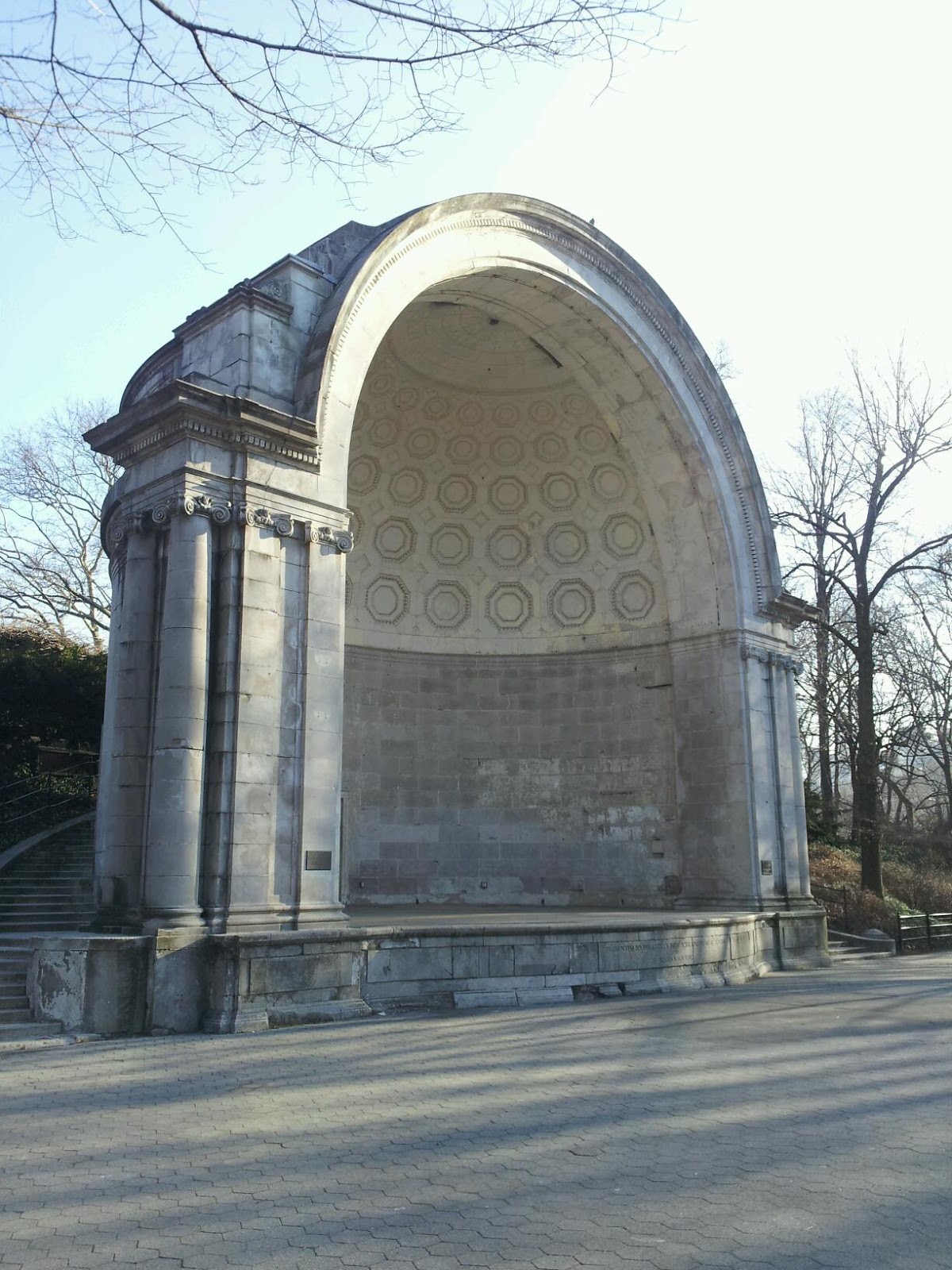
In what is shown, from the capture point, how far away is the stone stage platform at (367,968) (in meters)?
9.41

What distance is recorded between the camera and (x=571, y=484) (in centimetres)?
1958

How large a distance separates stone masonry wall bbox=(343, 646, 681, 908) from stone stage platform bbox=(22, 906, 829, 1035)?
10.7 ft

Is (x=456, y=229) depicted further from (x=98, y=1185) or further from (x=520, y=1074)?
(x=98, y=1185)

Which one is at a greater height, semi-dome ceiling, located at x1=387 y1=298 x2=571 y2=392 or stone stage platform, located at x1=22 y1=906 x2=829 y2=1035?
semi-dome ceiling, located at x1=387 y1=298 x2=571 y2=392

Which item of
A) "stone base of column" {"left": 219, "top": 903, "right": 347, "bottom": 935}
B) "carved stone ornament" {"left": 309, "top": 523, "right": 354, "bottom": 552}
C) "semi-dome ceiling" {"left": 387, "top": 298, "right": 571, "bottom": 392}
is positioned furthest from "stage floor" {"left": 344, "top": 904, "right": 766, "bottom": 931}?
"semi-dome ceiling" {"left": 387, "top": 298, "right": 571, "bottom": 392}

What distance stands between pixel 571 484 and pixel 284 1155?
50.7ft

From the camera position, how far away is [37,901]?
42.2ft

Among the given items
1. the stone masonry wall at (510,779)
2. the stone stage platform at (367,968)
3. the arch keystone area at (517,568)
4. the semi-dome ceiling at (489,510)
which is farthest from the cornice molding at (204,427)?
the stone masonry wall at (510,779)

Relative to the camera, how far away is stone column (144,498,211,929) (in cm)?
1007

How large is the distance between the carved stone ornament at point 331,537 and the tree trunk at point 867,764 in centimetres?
1524

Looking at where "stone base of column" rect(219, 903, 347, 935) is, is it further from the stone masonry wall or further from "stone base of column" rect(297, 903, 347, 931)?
the stone masonry wall

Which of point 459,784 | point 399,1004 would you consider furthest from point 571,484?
point 399,1004

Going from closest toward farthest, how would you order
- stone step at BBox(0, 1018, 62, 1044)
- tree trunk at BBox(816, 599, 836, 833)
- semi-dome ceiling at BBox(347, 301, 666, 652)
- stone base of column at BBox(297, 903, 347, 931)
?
stone step at BBox(0, 1018, 62, 1044), stone base of column at BBox(297, 903, 347, 931), semi-dome ceiling at BBox(347, 301, 666, 652), tree trunk at BBox(816, 599, 836, 833)

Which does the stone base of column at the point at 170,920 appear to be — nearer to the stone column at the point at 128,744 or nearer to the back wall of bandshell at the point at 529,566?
the stone column at the point at 128,744
